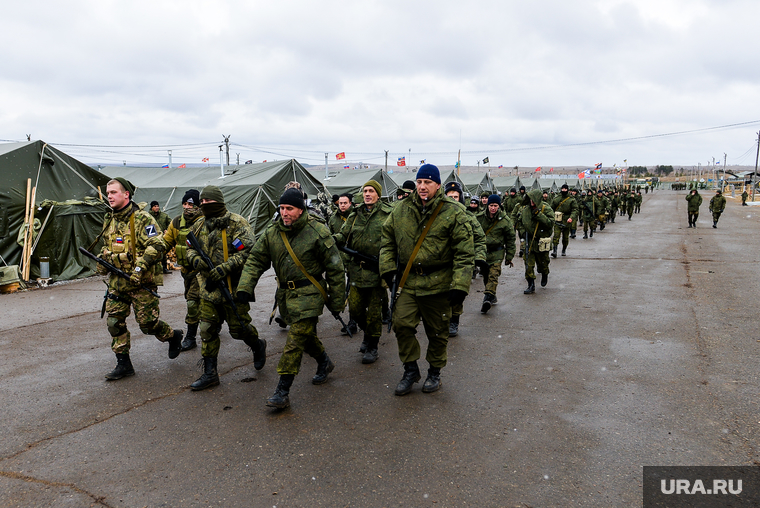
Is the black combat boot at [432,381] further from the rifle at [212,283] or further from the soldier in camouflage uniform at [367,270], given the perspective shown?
the rifle at [212,283]

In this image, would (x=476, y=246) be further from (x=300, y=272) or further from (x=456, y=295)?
(x=300, y=272)

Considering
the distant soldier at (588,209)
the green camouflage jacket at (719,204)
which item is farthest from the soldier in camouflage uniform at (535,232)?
the green camouflage jacket at (719,204)

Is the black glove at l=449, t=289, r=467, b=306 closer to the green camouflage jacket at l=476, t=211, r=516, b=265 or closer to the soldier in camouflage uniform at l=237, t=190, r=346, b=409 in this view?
the soldier in camouflage uniform at l=237, t=190, r=346, b=409

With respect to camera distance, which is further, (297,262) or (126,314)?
(126,314)

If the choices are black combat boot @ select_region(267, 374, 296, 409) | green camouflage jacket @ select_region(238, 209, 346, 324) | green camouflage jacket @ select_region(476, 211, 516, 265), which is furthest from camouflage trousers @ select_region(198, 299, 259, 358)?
green camouflage jacket @ select_region(476, 211, 516, 265)

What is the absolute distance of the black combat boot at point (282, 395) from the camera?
4035 millimetres

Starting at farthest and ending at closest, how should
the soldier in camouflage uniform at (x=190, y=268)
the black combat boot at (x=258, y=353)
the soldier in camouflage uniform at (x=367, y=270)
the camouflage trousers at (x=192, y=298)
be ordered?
the camouflage trousers at (x=192, y=298) < the soldier in camouflage uniform at (x=190, y=268) < the soldier in camouflage uniform at (x=367, y=270) < the black combat boot at (x=258, y=353)

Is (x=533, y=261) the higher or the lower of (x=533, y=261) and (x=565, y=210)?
the lower

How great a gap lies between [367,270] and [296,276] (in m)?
1.38

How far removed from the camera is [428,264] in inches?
166

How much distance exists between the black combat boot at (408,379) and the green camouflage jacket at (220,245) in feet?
5.82

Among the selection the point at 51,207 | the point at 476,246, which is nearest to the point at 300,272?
the point at 476,246

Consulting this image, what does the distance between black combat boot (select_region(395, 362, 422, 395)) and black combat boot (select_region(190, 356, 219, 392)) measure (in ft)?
5.69

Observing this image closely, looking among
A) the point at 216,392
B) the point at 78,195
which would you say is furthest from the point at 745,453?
the point at 78,195
